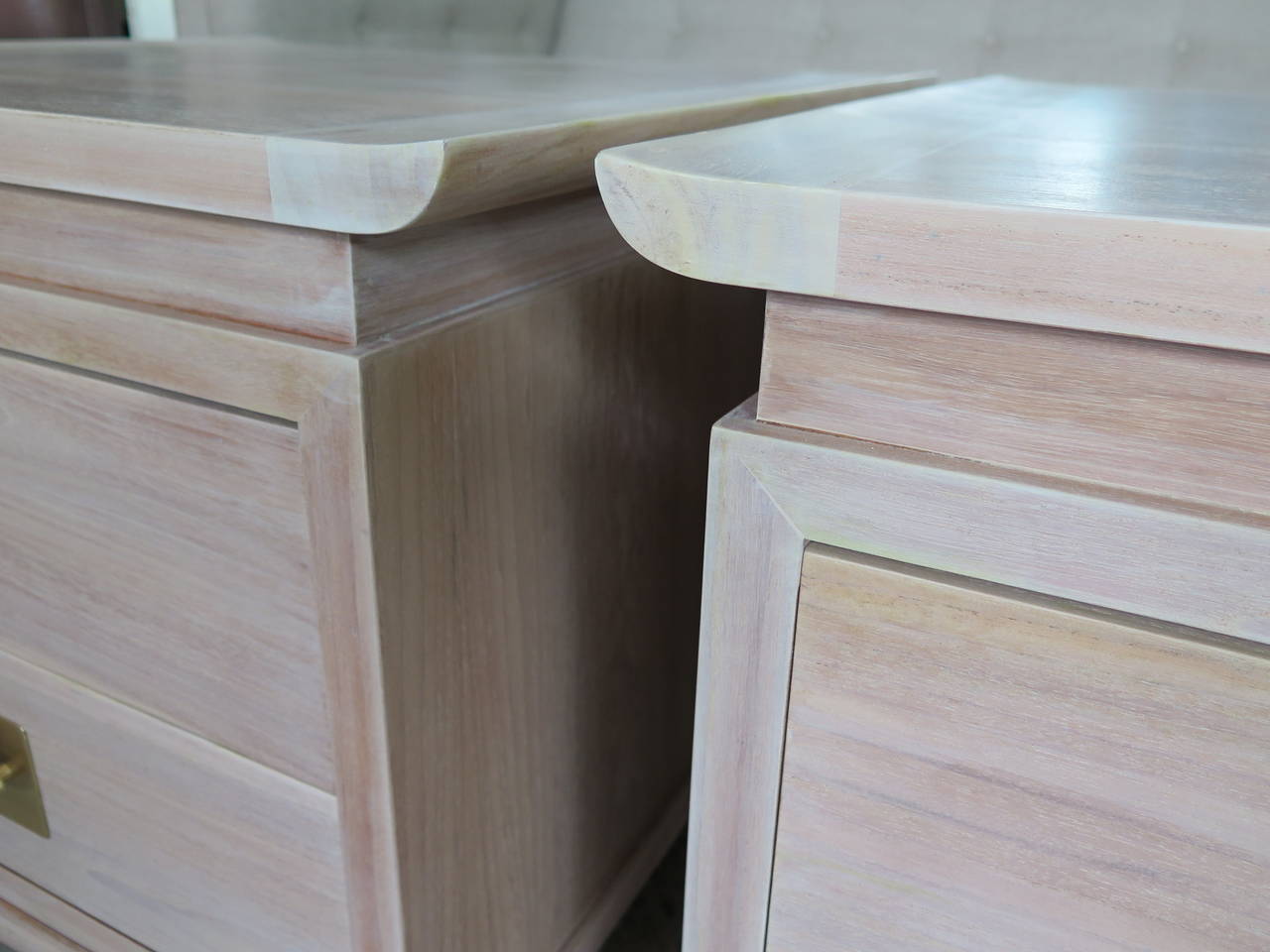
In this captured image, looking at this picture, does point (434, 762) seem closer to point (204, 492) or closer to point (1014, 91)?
point (204, 492)

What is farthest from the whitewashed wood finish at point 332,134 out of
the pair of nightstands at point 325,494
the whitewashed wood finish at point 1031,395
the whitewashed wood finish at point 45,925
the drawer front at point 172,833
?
the whitewashed wood finish at point 45,925

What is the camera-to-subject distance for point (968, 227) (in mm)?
251

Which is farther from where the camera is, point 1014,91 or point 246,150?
point 1014,91

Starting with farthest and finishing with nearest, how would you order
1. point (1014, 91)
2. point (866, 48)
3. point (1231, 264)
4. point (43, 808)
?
point (866, 48) < point (1014, 91) < point (43, 808) < point (1231, 264)

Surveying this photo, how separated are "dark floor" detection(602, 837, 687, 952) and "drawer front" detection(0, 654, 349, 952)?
27cm

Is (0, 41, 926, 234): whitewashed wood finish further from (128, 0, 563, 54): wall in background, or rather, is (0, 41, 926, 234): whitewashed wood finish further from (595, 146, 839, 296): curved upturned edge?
(128, 0, 563, 54): wall in background

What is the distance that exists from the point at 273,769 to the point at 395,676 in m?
0.09

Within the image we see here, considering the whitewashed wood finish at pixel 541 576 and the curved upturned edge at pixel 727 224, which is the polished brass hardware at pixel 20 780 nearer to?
the whitewashed wood finish at pixel 541 576

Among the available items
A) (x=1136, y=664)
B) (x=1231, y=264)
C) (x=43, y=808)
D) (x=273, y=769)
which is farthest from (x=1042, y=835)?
(x=43, y=808)

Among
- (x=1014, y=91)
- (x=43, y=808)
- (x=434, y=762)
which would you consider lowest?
(x=43, y=808)

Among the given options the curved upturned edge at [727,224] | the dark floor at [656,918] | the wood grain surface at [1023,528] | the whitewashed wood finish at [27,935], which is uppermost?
the curved upturned edge at [727,224]

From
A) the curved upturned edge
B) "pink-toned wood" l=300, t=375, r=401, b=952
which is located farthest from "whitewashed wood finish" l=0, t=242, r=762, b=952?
the curved upturned edge

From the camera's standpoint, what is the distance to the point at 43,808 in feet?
1.77

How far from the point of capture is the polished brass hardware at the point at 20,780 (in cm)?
53
